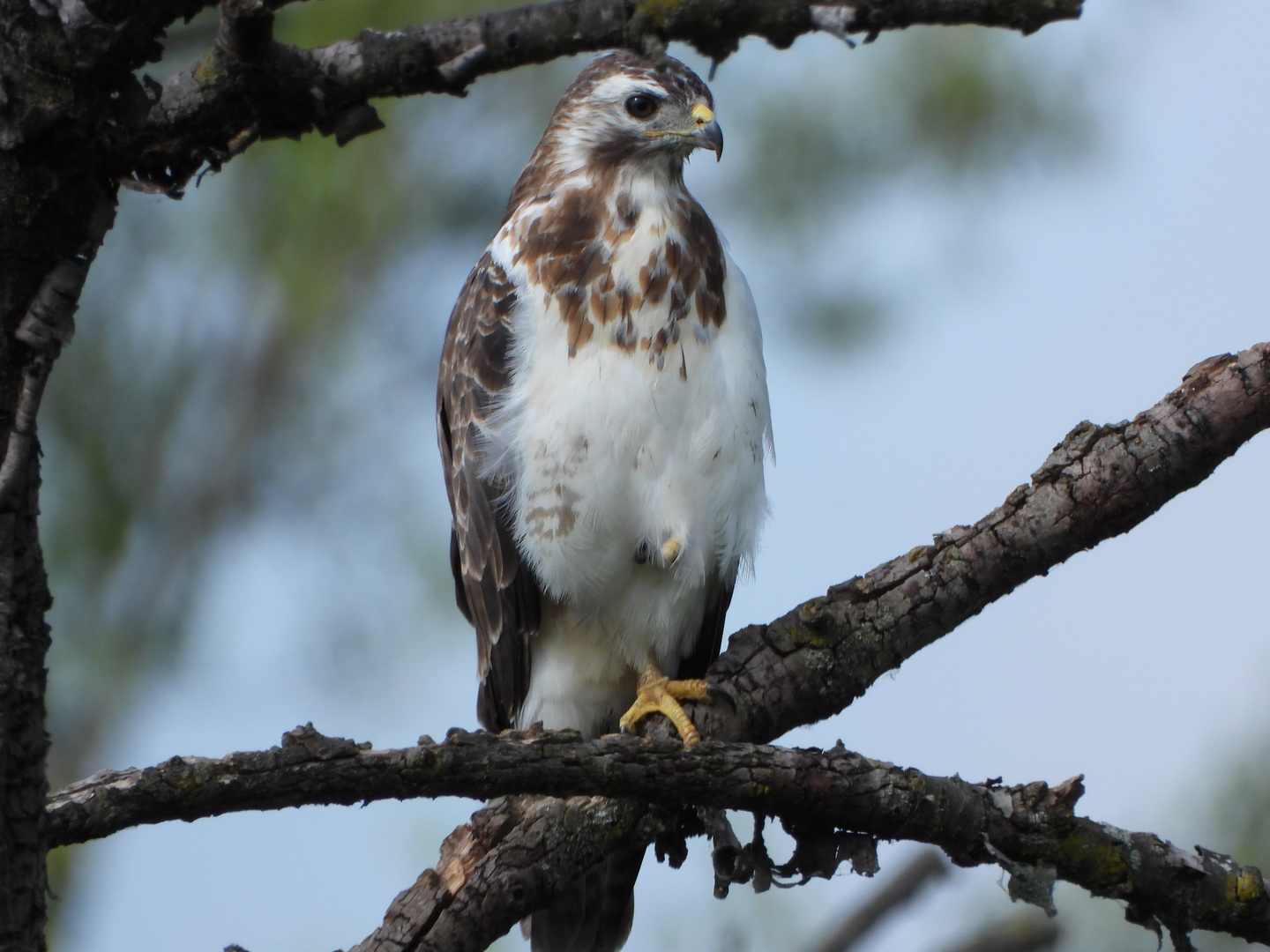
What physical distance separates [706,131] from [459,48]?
2.92 feet

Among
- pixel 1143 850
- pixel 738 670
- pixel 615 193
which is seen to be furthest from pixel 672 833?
pixel 615 193

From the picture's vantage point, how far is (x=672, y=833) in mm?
2871

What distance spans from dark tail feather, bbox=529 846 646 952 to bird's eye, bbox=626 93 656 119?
7.11 feet

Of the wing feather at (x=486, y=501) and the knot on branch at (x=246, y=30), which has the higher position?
the knot on branch at (x=246, y=30)

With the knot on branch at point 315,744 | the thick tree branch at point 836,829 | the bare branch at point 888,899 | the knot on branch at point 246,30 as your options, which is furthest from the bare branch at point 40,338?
the bare branch at point 888,899

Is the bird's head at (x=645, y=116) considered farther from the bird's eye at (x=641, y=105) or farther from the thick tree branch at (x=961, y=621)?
the thick tree branch at (x=961, y=621)

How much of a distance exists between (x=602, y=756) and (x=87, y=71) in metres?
1.37

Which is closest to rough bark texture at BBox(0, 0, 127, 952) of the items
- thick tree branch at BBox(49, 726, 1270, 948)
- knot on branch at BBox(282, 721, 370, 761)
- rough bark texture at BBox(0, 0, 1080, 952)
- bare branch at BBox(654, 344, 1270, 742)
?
rough bark texture at BBox(0, 0, 1080, 952)

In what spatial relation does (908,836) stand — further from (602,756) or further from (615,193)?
(615,193)

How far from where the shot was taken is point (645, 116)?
384cm

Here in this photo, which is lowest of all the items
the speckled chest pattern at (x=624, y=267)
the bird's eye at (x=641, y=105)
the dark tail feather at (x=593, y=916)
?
the dark tail feather at (x=593, y=916)

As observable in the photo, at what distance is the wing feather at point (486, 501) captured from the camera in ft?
11.7

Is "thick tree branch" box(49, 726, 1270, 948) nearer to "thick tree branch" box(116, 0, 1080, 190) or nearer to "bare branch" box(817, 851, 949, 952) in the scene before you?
"bare branch" box(817, 851, 949, 952)

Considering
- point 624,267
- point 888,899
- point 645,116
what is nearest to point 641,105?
point 645,116
